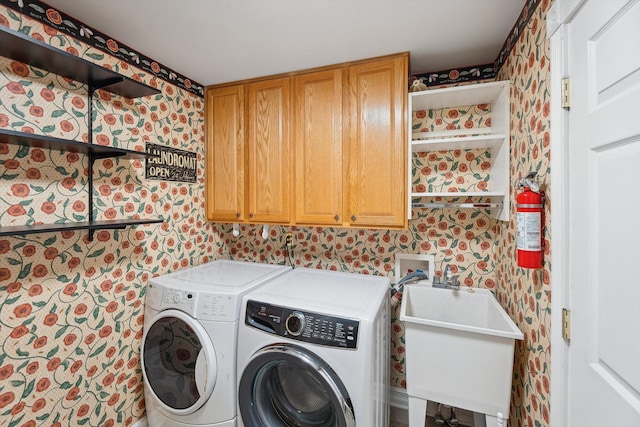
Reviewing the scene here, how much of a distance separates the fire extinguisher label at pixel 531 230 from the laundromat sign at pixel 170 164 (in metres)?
2.09

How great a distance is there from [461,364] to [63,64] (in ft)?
7.70

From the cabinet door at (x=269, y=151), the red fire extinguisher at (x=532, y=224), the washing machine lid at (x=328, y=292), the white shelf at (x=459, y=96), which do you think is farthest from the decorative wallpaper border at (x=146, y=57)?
the washing machine lid at (x=328, y=292)

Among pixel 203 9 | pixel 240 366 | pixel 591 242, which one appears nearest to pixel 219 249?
pixel 240 366

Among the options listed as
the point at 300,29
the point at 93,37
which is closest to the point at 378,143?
the point at 300,29

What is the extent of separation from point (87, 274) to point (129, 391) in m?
0.80

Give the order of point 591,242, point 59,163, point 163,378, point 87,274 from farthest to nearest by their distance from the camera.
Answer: point 163,378 < point 87,274 < point 59,163 < point 591,242

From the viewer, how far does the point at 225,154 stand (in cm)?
217

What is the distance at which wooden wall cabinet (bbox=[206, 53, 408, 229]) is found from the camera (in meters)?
1.71

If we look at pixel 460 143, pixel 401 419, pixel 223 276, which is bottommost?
pixel 401 419

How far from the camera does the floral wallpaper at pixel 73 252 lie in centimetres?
123

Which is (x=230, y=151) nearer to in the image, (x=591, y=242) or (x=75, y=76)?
(x=75, y=76)

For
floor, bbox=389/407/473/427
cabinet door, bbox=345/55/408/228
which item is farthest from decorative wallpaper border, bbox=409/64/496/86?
floor, bbox=389/407/473/427

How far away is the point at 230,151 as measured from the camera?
215 cm

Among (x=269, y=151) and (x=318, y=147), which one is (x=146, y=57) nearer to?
(x=269, y=151)
